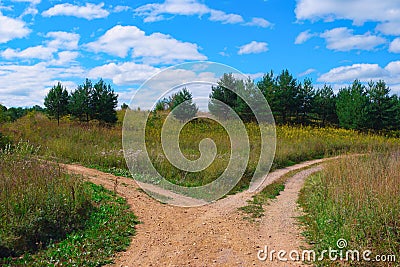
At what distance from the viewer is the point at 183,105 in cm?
846

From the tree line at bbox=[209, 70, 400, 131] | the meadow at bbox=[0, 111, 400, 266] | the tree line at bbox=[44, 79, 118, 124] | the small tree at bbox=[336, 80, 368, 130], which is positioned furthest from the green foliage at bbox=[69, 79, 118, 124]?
the small tree at bbox=[336, 80, 368, 130]

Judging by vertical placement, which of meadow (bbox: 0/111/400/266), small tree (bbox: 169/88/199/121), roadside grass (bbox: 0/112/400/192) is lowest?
meadow (bbox: 0/111/400/266)

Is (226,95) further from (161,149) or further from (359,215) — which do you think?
(359,215)

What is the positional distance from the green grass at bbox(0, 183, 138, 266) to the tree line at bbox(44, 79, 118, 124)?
2138 centimetres

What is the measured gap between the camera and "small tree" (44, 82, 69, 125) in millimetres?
27281

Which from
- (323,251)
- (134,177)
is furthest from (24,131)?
(323,251)

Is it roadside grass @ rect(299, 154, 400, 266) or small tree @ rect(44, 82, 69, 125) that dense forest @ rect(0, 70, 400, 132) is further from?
roadside grass @ rect(299, 154, 400, 266)

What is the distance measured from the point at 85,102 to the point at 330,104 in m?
28.8

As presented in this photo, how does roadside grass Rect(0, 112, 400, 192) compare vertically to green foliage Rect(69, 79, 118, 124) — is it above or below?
below

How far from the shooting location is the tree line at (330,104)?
1265 inches

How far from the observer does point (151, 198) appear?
8.39 m

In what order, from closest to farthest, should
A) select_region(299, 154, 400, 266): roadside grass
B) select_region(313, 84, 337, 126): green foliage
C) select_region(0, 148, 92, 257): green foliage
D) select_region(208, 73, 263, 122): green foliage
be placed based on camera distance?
select_region(299, 154, 400, 266): roadside grass
select_region(0, 148, 92, 257): green foliage
select_region(208, 73, 263, 122): green foliage
select_region(313, 84, 337, 126): green foliage

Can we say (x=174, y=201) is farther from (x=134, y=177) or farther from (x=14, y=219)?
(x=14, y=219)

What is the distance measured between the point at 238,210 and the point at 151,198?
2253mm
